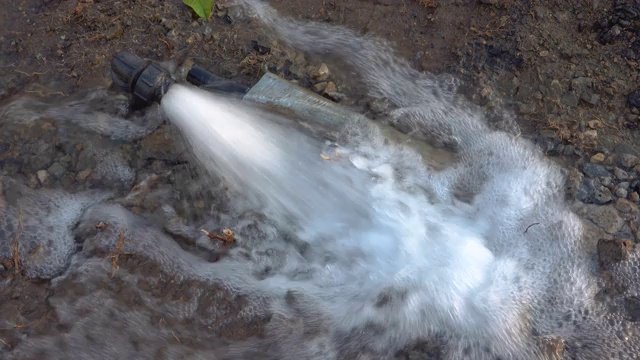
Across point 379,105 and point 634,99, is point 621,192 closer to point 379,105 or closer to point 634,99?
point 634,99

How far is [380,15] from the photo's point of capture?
2.84 m

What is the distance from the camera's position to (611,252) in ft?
7.00

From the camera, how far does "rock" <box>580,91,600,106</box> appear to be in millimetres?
2501

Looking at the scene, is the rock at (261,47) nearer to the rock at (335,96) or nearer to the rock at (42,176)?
the rock at (335,96)

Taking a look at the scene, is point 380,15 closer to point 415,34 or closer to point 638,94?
point 415,34

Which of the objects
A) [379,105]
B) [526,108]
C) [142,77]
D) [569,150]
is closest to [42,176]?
[142,77]

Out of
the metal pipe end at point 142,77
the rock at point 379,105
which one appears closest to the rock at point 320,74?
the rock at point 379,105

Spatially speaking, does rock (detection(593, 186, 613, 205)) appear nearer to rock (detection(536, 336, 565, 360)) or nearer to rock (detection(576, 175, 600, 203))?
rock (detection(576, 175, 600, 203))

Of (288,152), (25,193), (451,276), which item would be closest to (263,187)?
(288,152)


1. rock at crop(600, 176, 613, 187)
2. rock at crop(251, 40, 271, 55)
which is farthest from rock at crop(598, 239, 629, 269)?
rock at crop(251, 40, 271, 55)

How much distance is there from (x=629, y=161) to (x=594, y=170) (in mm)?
144

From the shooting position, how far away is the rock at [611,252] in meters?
2.12

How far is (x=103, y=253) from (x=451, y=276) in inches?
52.1

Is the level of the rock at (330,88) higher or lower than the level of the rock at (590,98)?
lower
